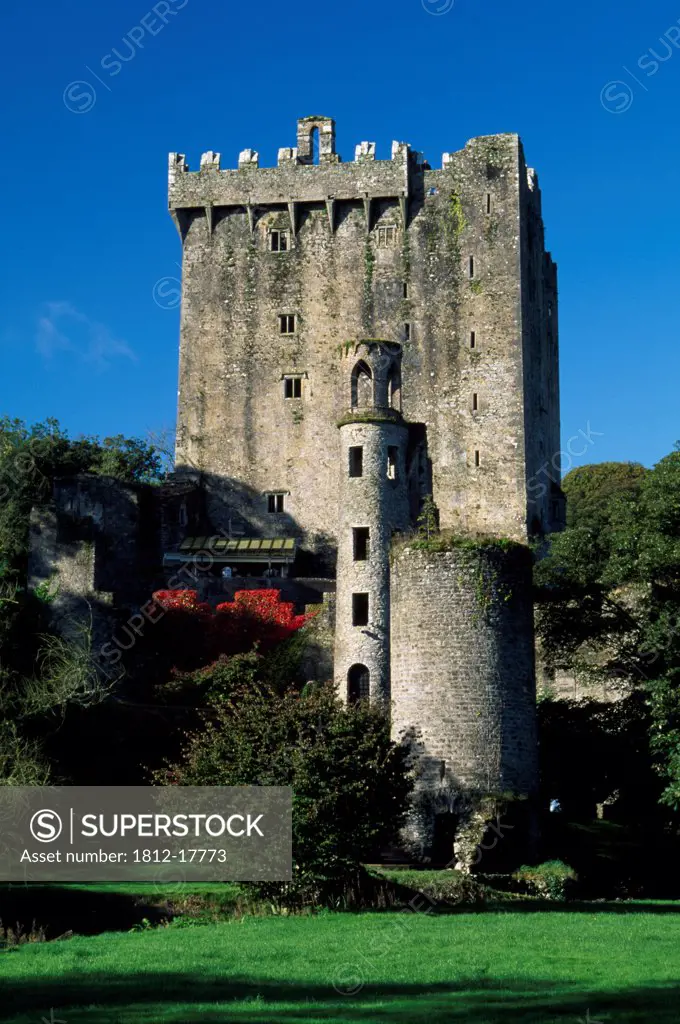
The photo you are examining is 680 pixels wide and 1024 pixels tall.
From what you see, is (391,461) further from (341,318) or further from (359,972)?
(359,972)

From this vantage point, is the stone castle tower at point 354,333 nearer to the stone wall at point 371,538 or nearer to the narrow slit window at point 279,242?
the narrow slit window at point 279,242

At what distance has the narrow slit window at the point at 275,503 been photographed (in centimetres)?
6091

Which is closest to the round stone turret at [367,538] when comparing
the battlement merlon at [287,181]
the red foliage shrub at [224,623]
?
the red foliage shrub at [224,623]

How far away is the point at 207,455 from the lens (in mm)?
62094

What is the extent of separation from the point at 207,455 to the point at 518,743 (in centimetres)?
2891

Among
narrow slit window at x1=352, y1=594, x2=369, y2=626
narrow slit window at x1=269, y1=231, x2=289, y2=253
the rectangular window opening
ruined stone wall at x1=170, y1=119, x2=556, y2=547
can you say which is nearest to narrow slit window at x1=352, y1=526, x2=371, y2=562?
narrow slit window at x1=352, y1=594, x2=369, y2=626

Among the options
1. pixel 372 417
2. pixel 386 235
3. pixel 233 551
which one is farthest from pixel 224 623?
pixel 386 235

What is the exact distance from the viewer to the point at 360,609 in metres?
45.1

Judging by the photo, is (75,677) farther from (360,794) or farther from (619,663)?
(619,663)

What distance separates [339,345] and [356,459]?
48.6 feet

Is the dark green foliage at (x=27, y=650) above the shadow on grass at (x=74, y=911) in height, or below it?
above

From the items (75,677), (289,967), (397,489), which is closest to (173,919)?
(289,967)

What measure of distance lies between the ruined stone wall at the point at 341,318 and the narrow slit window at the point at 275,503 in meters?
0.22

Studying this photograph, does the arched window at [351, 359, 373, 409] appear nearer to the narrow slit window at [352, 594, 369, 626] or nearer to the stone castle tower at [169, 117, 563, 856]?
the stone castle tower at [169, 117, 563, 856]
